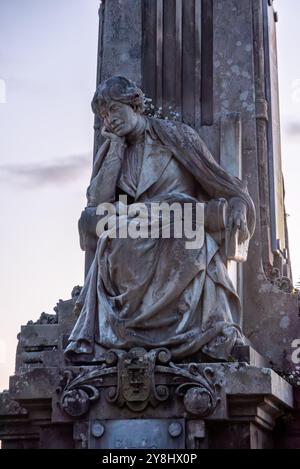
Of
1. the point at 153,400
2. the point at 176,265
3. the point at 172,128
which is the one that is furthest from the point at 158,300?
the point at 172,128

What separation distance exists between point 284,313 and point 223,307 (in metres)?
1.57

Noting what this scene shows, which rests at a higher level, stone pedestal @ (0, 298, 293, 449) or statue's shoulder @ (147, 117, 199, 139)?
statue's shoulder @ (147, 117, 199, 139)

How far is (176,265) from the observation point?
41.3ft

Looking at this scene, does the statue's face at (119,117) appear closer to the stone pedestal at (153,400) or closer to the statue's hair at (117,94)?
the statue's hair at (117,94)

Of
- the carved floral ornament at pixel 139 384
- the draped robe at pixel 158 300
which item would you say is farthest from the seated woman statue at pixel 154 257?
the carved floral ornament at pixel 139 384

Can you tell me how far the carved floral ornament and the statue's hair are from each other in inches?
124

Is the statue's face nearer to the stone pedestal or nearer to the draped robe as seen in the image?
the draped robe

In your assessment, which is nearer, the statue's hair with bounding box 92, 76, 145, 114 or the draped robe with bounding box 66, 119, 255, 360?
the draped robe with bounding box 66, 119, 255, 360

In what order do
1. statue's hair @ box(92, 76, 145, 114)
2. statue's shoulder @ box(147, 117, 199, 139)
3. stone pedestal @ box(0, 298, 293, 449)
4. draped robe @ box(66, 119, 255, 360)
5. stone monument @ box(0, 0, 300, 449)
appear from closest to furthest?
stone pedestal @ box(0, 298, 293, 449)
stone monument @ box(0, 0, 300, 449)
draped robe @ box(66, 119, 255, 360)
statue's hair @ box(92, 76, 145, 114)
statue's shoulder @ box(147, 117, 199, 139)

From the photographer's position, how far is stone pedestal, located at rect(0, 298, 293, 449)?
11.8 metres

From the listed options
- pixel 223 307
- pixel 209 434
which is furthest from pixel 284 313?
pixel 209 434

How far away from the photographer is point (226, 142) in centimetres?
1450

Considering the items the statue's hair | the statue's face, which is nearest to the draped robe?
the statue's face

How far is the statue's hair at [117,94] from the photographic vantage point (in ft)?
44.1
